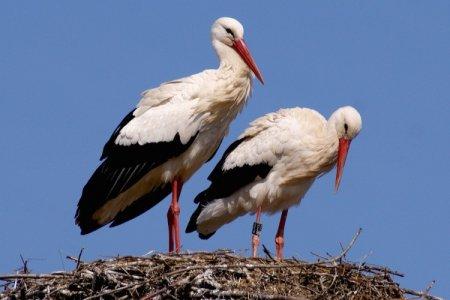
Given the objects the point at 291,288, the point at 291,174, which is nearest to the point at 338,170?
the point at 291,174

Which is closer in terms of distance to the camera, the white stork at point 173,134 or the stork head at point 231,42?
the white stork at point 173,134

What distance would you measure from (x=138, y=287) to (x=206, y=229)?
3246 millimetres

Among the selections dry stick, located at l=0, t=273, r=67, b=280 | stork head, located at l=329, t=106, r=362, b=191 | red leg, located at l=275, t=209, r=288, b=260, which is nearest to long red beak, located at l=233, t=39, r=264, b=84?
stork head, located at l=329, t=106, r=362, b=191

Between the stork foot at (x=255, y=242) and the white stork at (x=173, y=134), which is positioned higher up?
the white stork at (x=173, y=134)

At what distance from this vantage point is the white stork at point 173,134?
43.2ft

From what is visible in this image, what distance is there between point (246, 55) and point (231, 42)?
7.6 inches

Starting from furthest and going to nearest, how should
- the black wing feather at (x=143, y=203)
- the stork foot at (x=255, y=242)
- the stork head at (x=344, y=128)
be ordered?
1. the black wing feather at (x=143, y=203)
2. the stork foot at (x=255, y=242)
3. the stork head at (x=344, y=128)

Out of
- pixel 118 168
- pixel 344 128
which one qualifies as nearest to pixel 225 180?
pixel 118 168

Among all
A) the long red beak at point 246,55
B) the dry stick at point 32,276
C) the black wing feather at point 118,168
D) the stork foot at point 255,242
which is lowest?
the dry stick at point 32,276

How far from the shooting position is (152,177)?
1345cm

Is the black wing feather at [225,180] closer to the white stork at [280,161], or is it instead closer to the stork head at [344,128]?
the white stork at [280,161]

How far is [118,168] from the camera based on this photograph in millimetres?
13336

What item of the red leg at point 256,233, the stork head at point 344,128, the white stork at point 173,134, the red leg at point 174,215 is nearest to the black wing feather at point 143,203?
the white stork at point 173,134

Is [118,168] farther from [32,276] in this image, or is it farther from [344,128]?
[32,276]
